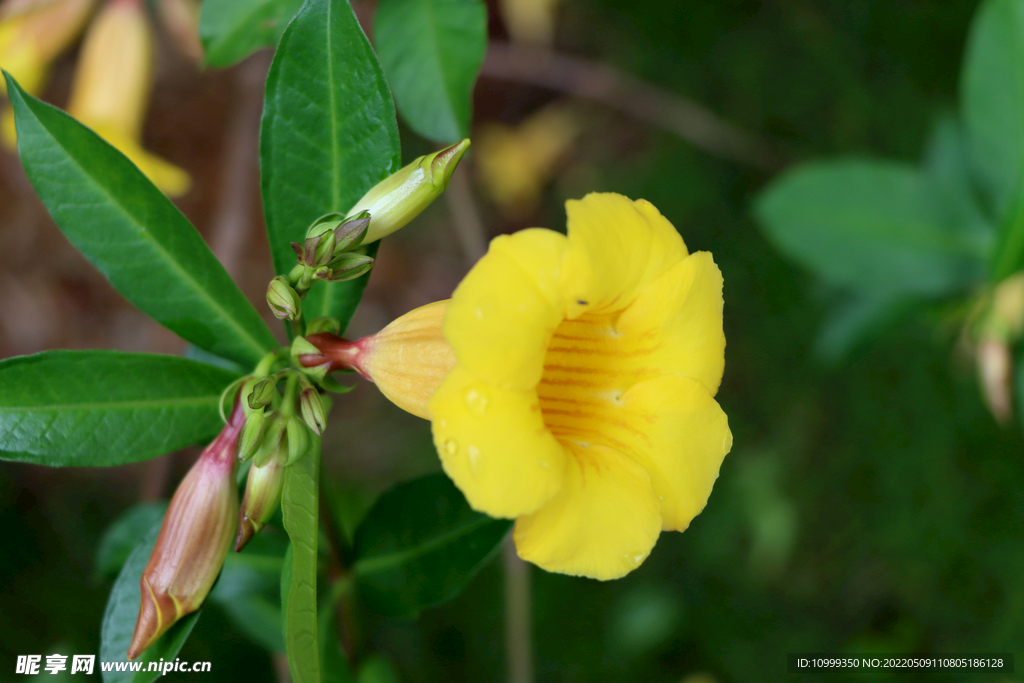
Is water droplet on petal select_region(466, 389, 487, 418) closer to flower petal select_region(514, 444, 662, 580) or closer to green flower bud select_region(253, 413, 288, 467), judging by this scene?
flower petal select_region(514, 444, 662, 580)

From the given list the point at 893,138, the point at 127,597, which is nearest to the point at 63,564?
the point at 127,597

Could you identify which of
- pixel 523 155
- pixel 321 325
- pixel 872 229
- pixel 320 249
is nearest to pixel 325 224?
pixel 320 249

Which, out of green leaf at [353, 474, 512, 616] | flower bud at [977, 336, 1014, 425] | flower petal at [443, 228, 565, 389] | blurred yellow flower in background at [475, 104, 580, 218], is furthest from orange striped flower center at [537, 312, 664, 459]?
blurred yellow flower in background at [475, 104, 580, 218]

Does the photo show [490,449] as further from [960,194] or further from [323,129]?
[960,194]

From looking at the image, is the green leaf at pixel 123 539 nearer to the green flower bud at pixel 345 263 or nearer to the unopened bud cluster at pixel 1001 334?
the green flower bud at pixel 345 263

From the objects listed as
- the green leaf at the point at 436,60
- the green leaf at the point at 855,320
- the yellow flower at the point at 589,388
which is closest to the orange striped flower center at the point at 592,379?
the yellow flower at the point at 589,388

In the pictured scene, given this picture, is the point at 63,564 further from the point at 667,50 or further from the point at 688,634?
the point at 667,50
